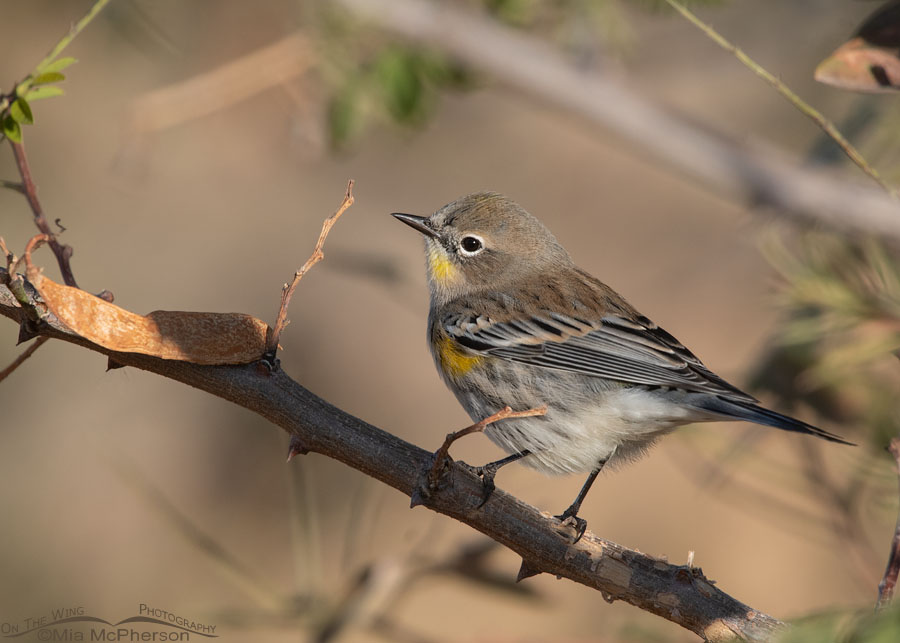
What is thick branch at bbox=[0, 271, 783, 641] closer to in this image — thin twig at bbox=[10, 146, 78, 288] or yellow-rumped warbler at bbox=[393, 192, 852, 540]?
thin twig at bbox=[10, 146, 78, 288]

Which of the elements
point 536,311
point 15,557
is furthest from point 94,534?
point 536,311

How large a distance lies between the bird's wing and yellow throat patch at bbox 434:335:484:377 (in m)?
0.03

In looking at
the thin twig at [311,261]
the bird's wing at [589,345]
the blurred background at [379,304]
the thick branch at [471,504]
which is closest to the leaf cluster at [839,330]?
the blurred background at [379,304]

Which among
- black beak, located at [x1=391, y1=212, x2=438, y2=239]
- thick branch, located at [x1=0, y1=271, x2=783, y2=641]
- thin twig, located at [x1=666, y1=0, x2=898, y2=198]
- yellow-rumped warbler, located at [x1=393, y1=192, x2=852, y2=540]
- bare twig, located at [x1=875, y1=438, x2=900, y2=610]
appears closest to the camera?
bare twig, located at [x1=875, y1=438, x2=900, y2=610]

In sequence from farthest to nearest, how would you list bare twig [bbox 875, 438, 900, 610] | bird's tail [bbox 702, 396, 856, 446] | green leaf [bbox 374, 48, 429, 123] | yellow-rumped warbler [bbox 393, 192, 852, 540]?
green leaf [bbox 374, 48, 429, 123] → yellow-rumped warbler [bbox 393, 192, 852, 540] → bird's tail [bbox 702, 396, 856, 446] → bare twig [bbox 875, 438, 900, 610]

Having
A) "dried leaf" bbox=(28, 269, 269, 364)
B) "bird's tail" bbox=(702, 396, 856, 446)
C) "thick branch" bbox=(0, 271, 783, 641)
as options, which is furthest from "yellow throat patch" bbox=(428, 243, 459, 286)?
"dried leaf" bbox=(28, 269, 269, 364)

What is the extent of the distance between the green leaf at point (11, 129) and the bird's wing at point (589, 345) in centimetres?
196

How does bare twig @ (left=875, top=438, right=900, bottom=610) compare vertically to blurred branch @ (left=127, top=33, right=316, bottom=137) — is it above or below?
below

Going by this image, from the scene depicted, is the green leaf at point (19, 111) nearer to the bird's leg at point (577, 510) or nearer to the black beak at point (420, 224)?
the bird's leg at point (577, 510)

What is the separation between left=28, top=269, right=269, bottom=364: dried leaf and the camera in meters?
1.82

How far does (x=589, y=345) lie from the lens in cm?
349

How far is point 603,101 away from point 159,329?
230 cm

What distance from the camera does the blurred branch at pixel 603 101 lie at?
3.38 m

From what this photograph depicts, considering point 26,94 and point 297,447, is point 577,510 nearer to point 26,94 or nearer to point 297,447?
point 297,447
